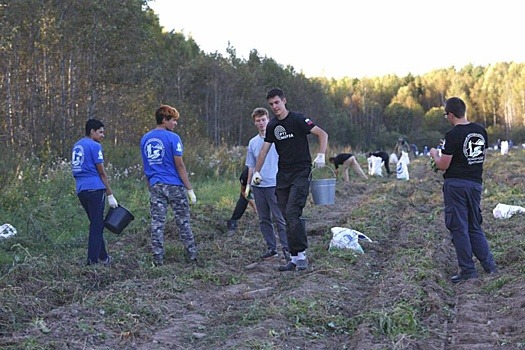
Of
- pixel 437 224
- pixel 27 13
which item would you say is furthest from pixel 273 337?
pixel 27 13

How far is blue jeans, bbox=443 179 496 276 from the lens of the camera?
6.40m

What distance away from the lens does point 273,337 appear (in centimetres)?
434

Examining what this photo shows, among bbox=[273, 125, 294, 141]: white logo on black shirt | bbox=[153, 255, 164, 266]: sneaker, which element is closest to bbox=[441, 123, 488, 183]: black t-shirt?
bbox=[273, 125, 294, 141]: white logo on black shirt

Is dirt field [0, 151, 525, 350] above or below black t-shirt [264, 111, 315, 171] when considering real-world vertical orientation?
below

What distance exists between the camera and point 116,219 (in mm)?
7336

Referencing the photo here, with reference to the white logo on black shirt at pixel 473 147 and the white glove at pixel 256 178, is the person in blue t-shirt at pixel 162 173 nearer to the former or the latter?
the white glove at pixel 256 178

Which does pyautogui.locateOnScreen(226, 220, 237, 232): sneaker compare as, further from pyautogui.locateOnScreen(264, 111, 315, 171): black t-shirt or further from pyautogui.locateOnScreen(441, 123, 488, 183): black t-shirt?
pyautogui.locateOnScreen(441, 123, 488, 183): black t-shirt

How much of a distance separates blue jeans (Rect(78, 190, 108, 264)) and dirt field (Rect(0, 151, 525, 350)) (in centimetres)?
31

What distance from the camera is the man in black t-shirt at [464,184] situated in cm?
637

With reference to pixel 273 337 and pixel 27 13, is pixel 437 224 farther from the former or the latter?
pixel 27 13

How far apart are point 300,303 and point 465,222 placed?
7.56ft

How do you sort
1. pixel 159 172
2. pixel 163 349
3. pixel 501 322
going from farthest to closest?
pixel 159 172 < pixel 501 322 < pixel 163 349

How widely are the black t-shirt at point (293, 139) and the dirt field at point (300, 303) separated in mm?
1150

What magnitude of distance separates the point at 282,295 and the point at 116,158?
476 inches
